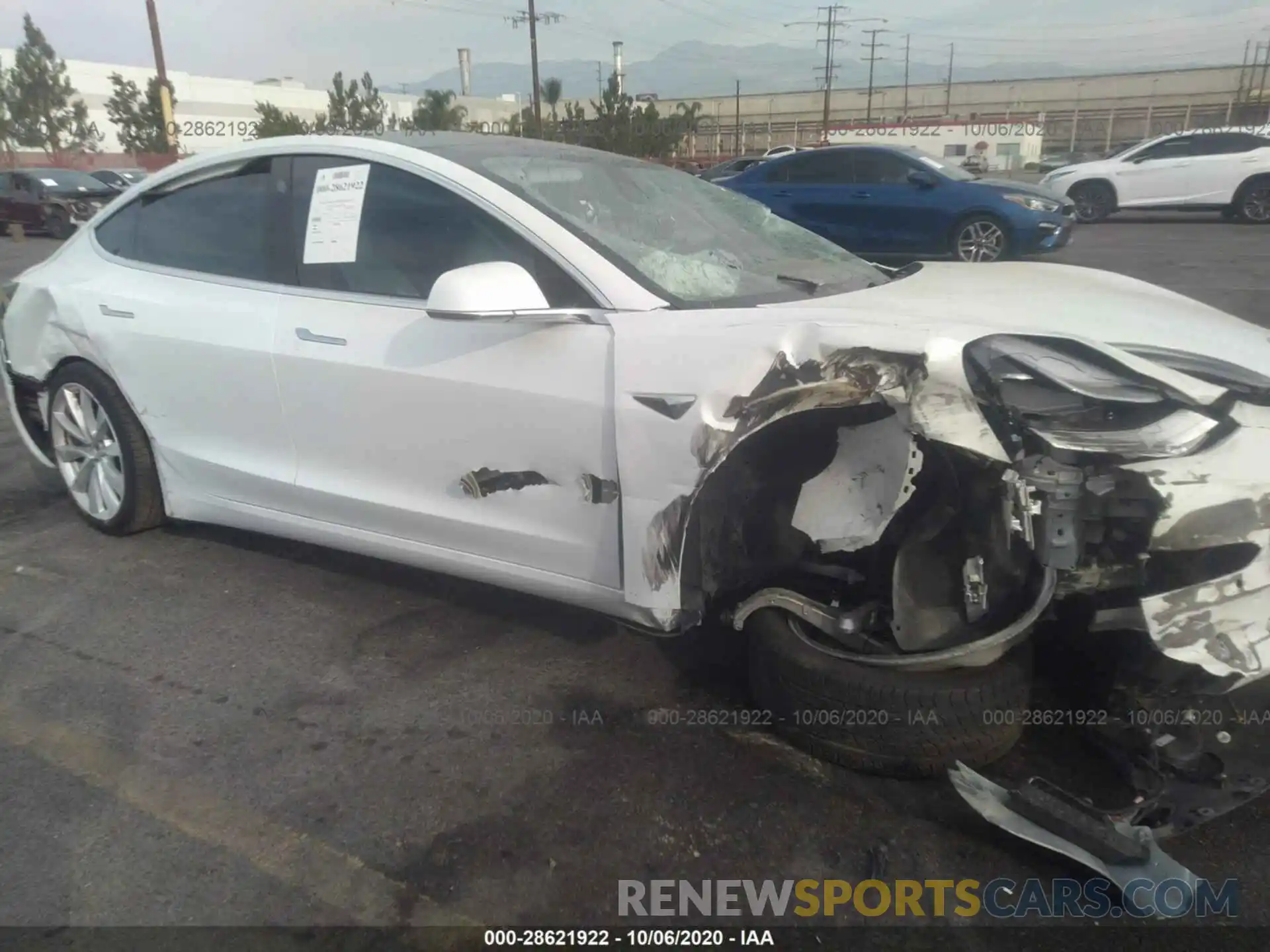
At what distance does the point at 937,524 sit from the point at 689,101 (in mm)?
67864

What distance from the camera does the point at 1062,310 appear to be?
8.41 feet

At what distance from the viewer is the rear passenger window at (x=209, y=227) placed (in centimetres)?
345

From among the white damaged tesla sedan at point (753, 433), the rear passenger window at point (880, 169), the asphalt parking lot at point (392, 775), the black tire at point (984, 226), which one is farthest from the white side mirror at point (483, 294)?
the rear passenger window at point (880, 169)

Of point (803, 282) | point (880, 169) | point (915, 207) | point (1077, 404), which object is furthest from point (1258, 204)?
point (1077, 404)

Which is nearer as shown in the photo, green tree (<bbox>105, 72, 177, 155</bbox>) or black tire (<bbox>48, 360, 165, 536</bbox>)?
black tire (<bbox>48, 360, 165, 536</bbox>)

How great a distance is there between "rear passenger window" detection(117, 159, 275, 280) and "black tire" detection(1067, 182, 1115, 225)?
1759 centimetres

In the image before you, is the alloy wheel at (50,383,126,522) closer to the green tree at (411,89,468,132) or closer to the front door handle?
the front door handle

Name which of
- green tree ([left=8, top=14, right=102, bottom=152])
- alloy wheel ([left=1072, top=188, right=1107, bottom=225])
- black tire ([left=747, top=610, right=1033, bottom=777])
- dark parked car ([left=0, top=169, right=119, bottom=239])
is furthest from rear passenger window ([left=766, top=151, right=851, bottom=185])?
green tree ([left=8, top=14, right=102, bottom=152])

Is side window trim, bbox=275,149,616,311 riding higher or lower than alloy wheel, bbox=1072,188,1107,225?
higher

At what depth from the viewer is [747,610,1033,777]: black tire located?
2.39 meters

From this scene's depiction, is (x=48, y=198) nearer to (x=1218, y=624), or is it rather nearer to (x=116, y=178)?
(x=116, y=178)

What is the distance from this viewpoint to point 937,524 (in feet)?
8.01

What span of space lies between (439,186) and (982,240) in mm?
9396

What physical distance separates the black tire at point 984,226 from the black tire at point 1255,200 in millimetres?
8293
